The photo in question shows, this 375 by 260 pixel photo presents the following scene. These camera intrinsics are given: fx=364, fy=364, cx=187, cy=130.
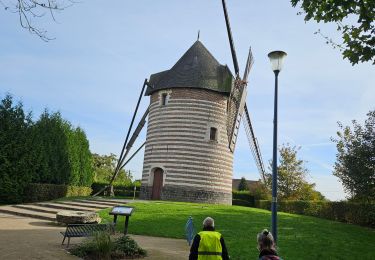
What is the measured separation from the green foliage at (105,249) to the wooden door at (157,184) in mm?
17928

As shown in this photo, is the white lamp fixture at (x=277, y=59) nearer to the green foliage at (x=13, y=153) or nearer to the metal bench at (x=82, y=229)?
the metal bench at (x=82, y=229)

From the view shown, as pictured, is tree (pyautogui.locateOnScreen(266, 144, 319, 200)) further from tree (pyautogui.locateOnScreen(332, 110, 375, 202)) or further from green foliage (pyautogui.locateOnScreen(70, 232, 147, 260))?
green foliage (pyautogui.locateOnScreen(70, 232, 147, 260))

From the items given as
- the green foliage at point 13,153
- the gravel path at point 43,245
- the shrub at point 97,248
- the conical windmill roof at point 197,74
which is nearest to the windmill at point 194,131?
the conical windmill roof at point 197,74

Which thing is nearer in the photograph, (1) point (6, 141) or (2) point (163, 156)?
(1) point (6, 141)

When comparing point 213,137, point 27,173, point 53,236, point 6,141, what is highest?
point 213,137

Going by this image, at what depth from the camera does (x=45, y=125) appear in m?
29.7

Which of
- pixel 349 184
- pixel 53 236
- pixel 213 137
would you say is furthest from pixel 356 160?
pixel 53 236

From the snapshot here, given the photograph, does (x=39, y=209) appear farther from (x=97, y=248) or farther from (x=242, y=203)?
(x=242, y=203)

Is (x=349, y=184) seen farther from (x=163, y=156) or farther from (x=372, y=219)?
(x=163, y=156)

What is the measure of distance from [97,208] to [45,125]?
A: 11.5 metres

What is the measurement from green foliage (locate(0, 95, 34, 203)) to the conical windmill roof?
423 inches

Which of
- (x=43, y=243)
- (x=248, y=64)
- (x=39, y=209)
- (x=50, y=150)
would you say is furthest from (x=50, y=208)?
(x=248, y=64)

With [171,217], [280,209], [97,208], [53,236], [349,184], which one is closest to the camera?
[53,236]

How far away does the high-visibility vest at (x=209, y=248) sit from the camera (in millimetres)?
6141
